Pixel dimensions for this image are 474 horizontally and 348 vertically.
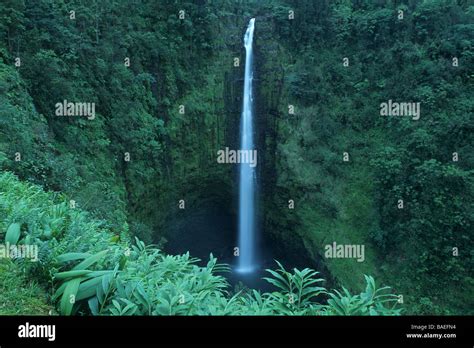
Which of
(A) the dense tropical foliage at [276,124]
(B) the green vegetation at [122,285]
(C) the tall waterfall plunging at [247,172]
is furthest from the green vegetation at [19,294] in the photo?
(C) the tall waterfall plunging at [247,172]

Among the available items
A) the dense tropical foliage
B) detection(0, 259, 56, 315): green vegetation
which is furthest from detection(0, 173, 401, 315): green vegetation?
the dense tropical foliage

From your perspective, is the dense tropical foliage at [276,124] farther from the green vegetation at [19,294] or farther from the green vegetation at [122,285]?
the green vegetation at [19,294]

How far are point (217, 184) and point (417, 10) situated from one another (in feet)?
40.0

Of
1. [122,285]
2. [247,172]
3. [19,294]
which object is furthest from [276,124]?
[19,294]

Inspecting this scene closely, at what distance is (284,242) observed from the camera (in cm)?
1798

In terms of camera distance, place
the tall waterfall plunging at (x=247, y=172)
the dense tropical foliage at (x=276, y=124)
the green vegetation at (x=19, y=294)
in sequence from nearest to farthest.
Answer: the green vegetation at (x=19, y=294) < the dense tropical foliage at (x=276, y=124) < the tall waterfall plunging at (x=247, y=172)

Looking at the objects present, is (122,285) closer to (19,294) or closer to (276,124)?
(19,294)

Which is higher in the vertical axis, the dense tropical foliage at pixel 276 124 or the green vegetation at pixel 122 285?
the dense tropical foliage at pixel 276 124

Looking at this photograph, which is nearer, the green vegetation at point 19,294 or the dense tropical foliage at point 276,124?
the green vegetation at point 19,294

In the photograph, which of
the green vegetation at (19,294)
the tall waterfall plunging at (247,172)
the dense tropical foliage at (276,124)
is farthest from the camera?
the tall waterfall plunging at (247,172)

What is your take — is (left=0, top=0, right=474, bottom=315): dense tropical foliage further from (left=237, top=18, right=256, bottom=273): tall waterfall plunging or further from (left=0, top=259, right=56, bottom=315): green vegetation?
(left=0, top=259, right=56, bottom=315): green vegetation

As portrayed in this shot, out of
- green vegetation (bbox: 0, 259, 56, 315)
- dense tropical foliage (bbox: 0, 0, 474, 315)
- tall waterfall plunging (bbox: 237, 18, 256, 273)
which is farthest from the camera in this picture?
tall waterfall plunging (bbox: 237, 18, 256, 273)

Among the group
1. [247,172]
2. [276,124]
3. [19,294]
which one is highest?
[276,124]
